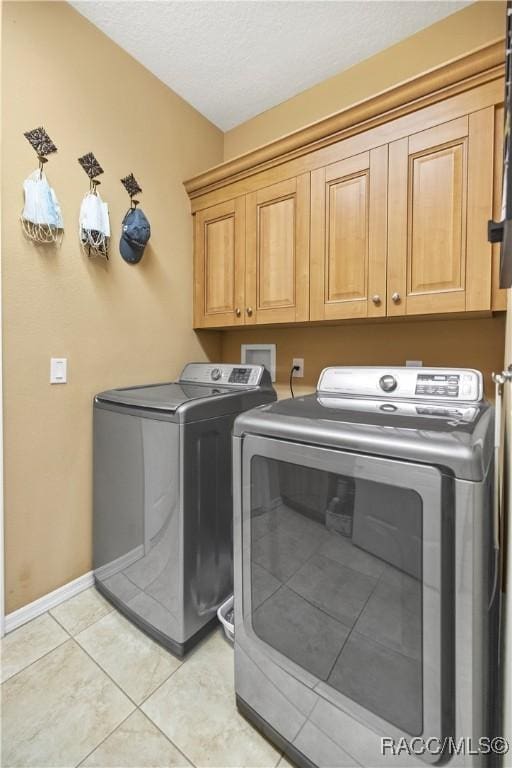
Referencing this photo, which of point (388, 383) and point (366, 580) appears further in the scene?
point (388, 383)

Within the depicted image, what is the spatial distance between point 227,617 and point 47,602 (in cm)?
83

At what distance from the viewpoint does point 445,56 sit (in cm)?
165

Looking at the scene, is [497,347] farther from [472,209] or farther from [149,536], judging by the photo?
[149,536]

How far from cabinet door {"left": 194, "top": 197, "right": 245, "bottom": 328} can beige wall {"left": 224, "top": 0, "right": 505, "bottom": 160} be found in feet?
2.22

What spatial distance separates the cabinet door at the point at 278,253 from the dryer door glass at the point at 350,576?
103 cm

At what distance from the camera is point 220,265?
6.91 feet

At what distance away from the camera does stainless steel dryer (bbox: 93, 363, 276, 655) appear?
1.32 meters

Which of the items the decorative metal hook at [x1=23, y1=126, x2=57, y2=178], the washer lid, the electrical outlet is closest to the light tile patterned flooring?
the washer lid

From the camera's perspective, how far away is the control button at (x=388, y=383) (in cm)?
135

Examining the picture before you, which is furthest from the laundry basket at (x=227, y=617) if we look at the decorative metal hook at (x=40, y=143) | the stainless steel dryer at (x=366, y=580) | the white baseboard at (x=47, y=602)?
the decorative metal hook at (x=40, y=143)

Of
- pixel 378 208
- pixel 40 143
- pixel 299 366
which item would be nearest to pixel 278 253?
pixel 378 208

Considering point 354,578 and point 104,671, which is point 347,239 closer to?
point 354,578

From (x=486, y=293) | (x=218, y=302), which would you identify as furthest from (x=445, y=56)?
(x=218, y=302)

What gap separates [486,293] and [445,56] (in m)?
1.27
